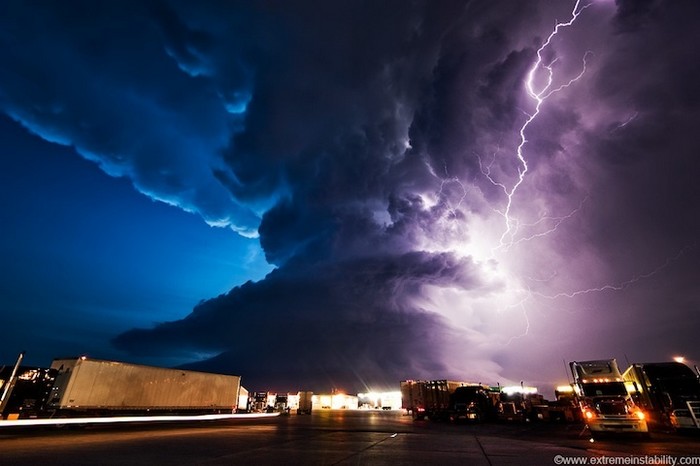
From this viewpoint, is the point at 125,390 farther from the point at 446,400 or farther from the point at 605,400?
the point at 446,400

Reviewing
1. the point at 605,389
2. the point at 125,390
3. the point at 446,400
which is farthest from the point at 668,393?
the point at 125,390

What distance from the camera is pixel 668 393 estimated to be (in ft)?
58.3

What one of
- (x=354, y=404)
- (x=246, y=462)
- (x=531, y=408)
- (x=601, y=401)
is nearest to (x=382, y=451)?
(x=246, y=462)

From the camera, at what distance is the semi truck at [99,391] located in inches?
728

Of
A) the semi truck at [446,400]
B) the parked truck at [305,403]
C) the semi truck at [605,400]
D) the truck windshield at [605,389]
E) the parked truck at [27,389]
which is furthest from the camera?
the parked truck at [305,403]

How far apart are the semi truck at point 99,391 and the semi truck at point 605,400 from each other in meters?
25.1

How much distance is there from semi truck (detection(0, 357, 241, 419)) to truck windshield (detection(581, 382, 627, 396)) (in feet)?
83.9

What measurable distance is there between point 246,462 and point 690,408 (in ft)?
63.8

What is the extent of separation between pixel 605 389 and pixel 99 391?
87.5 feet

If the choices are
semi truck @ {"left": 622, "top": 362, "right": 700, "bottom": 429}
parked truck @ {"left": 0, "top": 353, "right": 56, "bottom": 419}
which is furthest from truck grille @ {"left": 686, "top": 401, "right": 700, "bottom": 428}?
parked truck @ {"left": 0, "top": 353, "right": 56, "bottom": 419}

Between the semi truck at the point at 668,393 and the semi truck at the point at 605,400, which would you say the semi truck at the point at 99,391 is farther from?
the semi truck at the point at 668,393

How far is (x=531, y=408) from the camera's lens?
36969 mm

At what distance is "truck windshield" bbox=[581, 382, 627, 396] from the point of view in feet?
50.2

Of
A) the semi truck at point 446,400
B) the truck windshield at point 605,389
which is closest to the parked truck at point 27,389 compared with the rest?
the truck windshield at point 605,389
